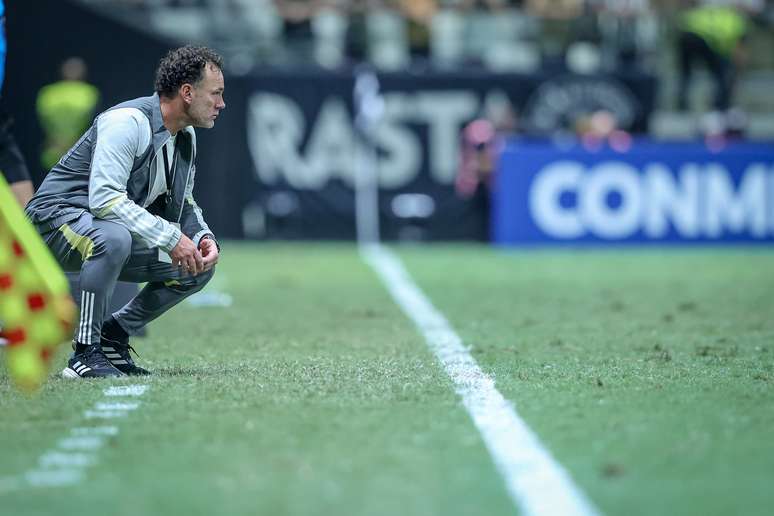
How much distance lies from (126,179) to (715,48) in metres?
16.2

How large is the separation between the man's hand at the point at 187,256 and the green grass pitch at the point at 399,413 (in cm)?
52

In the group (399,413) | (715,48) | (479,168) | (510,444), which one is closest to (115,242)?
(399,413)

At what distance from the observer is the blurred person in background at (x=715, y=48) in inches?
833

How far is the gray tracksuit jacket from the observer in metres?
6.43

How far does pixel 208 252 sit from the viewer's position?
6824 mm

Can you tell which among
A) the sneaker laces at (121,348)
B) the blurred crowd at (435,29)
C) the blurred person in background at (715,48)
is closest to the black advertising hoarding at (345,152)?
the blurred crowd at (435,29)

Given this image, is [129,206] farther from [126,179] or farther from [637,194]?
[637,194]

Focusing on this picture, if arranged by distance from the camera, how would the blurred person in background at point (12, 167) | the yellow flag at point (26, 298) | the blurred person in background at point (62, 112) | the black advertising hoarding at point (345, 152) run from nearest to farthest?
the yellow flag at point (26, 298) < the blurred person in background at point (12, 167) < the blurred person in background at point (62, 112) < the black advertising hoarding at point (345, 152)

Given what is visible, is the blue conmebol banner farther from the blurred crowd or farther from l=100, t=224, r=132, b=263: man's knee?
l=100, t=224, r=132, b=263: man's knee

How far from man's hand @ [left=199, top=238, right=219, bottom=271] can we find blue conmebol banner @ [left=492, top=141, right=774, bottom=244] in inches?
459

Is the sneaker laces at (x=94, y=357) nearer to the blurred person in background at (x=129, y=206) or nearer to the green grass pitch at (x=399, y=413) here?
the blurred person in background at (x=129, y=206)

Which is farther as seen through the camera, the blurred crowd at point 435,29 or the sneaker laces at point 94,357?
the blurred crowd at point 435,29

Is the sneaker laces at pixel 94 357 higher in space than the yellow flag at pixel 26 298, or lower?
lower

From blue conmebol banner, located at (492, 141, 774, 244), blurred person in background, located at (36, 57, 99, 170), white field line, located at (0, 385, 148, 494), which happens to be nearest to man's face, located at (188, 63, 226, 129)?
Result: white field line, located at (0, 385, 148, 494)
